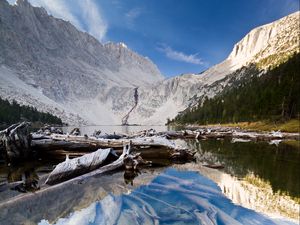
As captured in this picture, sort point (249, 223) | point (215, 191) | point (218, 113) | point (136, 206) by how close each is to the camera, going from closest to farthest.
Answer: point (249, 223)
point (136, 206)
point (215, 191)
point (218, 113)

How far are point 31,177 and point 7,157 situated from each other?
5918mm

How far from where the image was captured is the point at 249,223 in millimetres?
6902

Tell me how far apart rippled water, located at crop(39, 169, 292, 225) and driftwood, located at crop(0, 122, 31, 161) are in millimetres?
9820

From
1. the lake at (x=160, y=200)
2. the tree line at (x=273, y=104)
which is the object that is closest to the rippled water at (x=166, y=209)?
the lake at (x=160, y=200)

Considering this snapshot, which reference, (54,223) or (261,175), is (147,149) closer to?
(261,175)

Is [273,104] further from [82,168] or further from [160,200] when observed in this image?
[160,200]

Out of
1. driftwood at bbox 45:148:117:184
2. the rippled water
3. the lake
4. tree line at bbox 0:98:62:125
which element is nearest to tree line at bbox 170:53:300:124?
the lake

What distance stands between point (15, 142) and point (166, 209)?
1209 centimetres

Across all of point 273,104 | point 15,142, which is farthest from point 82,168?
point 273,104

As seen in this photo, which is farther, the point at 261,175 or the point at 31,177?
the point at 261,175

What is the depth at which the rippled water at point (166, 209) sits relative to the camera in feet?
21.9

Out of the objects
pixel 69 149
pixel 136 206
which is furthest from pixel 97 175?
pixel 69 149

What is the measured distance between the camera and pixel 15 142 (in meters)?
16.0

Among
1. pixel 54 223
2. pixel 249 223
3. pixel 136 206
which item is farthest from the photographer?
pixel 136 206
